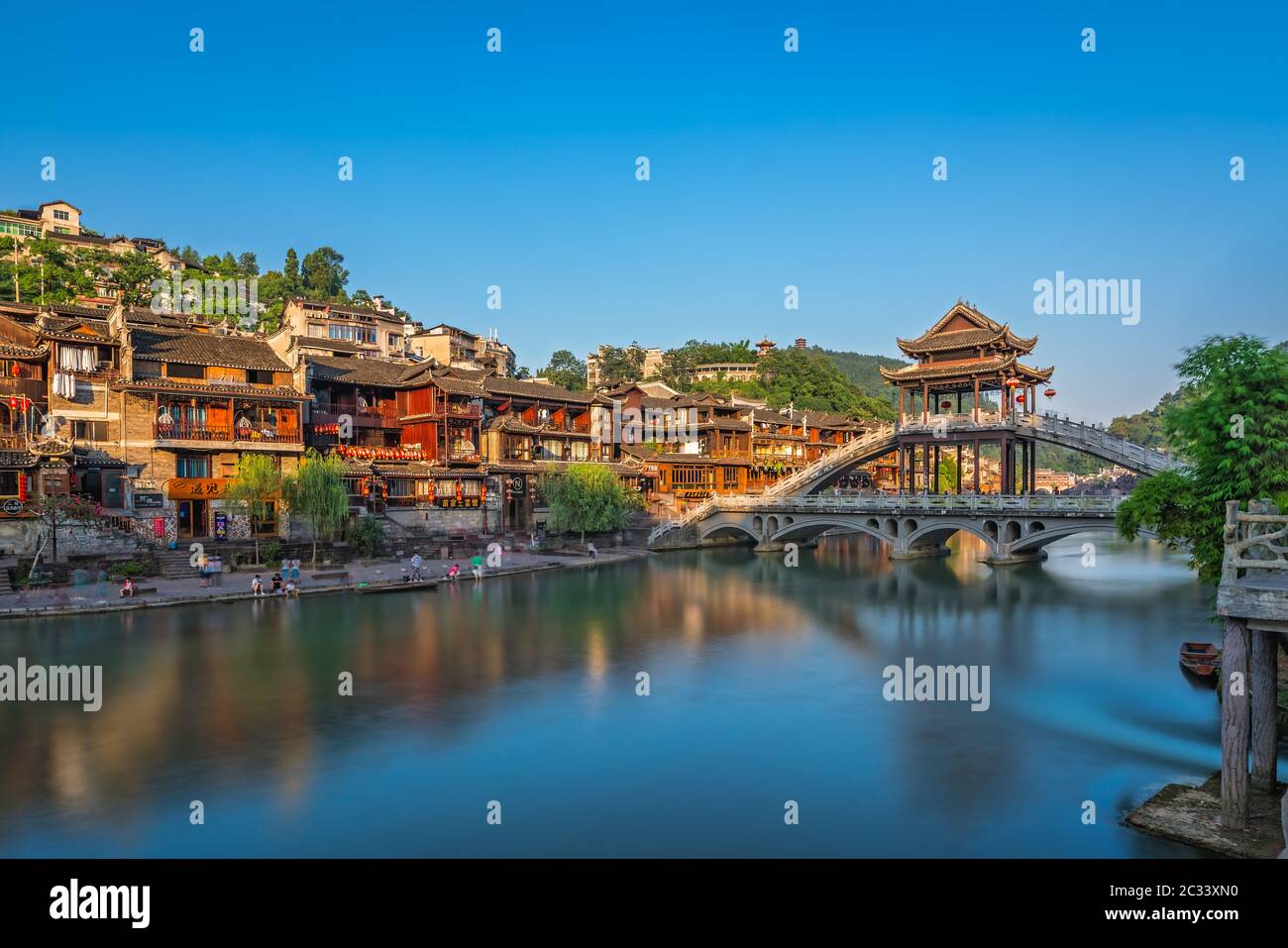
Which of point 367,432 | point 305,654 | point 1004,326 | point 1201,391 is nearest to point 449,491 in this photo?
point 367,432

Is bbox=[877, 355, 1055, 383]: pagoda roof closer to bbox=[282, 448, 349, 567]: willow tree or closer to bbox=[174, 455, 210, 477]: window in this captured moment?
bbox=[282, 448, 349, 567]: willow tree

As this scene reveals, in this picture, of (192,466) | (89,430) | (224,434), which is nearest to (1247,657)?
(224,434)

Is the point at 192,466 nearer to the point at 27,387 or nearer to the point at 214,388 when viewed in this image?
the point at 214,388

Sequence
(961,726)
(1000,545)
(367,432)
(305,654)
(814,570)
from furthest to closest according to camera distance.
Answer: (367,432), (814,570), (1000,545), (305,654), (961,726)

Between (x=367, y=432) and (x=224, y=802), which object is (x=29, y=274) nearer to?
(x=367, y=432)

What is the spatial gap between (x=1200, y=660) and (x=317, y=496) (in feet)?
131

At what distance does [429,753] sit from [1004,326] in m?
52.2

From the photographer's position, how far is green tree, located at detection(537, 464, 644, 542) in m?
58.7

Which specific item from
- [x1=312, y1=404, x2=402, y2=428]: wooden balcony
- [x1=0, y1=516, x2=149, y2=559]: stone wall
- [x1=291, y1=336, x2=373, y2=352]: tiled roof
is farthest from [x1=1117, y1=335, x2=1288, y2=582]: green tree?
[x1=291, y1=336, x2=373, y2=352]: tiled roof

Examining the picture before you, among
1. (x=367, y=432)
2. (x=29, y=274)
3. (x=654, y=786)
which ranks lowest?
(x=654, y=786)

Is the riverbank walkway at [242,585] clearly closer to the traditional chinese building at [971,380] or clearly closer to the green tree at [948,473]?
the traditional chinese building at [971,380]

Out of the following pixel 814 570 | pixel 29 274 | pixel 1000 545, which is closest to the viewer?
pixel 1000 545

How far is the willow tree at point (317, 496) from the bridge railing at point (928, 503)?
30055 mm

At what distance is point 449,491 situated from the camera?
191 ft
